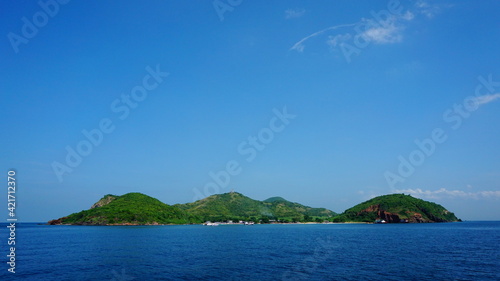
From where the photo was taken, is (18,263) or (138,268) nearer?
(138,268)

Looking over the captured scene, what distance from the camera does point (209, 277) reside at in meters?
46.6

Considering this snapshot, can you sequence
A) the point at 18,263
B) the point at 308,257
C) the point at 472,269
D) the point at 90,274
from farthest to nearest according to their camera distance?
the point at 308,257, the point at 18,263, the point at 472,269, the point at 90,274

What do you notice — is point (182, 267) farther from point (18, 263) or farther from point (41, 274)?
point (18, 263)

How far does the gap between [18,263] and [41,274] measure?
1648 cm

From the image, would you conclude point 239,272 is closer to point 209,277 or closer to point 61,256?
point 209,277

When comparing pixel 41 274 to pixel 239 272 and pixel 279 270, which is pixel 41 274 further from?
pixel 279 270

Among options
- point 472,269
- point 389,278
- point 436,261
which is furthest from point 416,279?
point 436,261

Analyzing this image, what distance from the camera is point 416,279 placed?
45.1 meters

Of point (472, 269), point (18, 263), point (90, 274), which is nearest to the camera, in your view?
point (90, 274)

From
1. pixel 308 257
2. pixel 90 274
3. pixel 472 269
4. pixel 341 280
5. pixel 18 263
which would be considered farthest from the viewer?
pixel 308 257

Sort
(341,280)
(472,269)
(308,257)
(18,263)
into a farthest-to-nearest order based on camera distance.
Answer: (308,257)
(18,263)
(472,269)
(341,280)

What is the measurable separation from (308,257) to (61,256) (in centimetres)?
5990

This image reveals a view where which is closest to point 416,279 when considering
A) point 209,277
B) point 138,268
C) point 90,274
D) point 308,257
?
point 308,257

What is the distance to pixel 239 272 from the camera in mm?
50531
